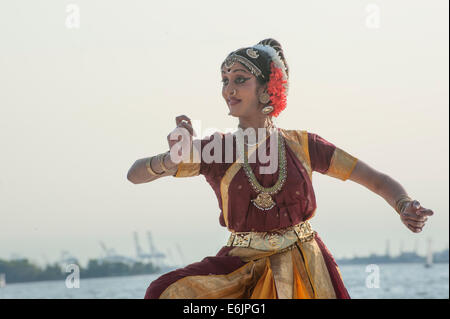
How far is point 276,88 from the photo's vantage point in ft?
17.3

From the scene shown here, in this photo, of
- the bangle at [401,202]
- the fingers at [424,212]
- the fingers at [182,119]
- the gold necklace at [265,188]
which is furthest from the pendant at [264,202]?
the fingers at [424,212]

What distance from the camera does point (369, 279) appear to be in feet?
18.6

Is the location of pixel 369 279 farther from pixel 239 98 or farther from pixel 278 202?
pixel 239 98

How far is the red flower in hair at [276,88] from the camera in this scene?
5270 millimetres

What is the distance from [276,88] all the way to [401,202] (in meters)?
1.03

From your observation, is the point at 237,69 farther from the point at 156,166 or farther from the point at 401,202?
the point at 401,202

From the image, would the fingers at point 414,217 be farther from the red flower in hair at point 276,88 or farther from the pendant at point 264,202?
the red flower in hair at point 276,88

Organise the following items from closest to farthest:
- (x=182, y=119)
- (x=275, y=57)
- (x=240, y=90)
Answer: (x=182, y=119), (x=240, y=90), (x=275, y=57)

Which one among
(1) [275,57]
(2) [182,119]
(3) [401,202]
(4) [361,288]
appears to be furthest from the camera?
(4) [361,288]

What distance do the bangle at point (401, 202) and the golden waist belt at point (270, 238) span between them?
0.56 meters

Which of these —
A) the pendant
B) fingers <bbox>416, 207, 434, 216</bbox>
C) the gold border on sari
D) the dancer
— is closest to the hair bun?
the dancer

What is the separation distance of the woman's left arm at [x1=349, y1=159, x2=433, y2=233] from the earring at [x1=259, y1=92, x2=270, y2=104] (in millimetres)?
674

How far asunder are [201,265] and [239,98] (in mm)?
1046

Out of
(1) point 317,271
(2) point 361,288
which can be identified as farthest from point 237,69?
(2) point 361,288
